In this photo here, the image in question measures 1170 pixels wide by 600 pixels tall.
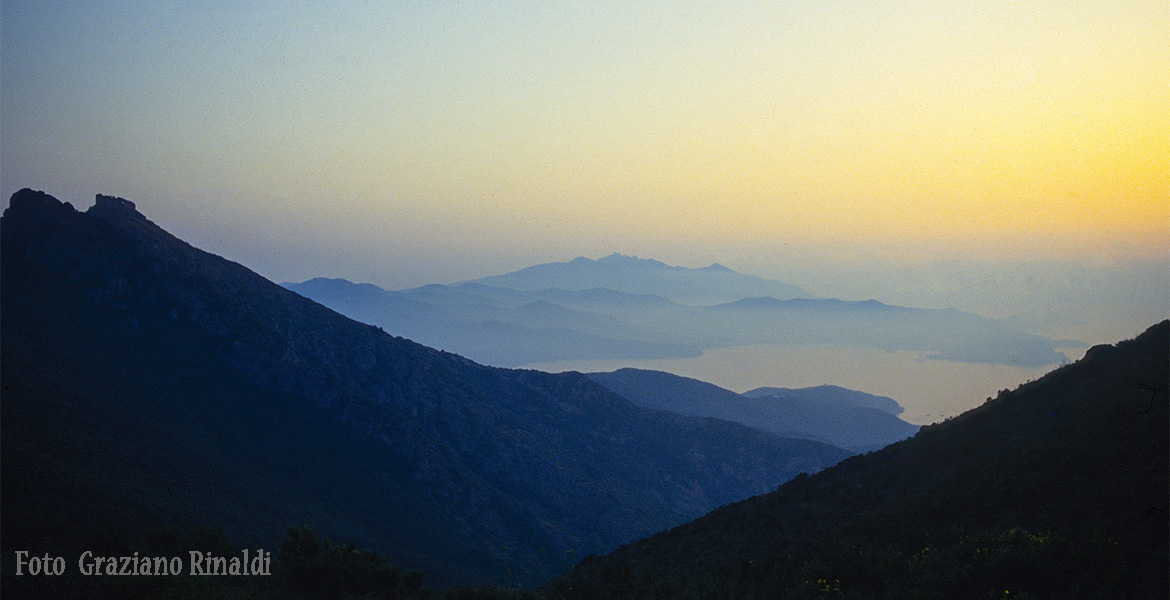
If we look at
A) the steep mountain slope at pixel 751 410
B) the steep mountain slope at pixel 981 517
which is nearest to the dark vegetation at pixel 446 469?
the steep mountain slope at pixel 981 517

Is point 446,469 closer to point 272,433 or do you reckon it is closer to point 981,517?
point 272,433

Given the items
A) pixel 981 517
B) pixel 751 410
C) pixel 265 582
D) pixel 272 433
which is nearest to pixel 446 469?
pixel 272 433

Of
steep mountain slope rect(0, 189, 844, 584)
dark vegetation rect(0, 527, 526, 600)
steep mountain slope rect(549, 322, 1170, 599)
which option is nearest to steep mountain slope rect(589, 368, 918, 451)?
steep mountain slope rect(0, 189, 844, 584)

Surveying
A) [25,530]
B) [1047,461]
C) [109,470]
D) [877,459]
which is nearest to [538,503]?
[109,470]

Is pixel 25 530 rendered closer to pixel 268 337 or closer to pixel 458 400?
pixel 268 337

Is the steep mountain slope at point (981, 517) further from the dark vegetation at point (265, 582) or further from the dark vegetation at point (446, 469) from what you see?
the dark vegetation at point (265, 582)

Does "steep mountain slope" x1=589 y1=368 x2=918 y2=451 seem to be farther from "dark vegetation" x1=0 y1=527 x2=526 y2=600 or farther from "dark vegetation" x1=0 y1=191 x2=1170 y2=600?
"dark vegetation" x1=0 y1=527 x2=526 y2=600

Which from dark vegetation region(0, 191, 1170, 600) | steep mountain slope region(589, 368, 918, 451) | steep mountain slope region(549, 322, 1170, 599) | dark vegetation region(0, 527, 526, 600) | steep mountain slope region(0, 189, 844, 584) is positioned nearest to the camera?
steep mountain slope region(549, 322, 1170, 599)
